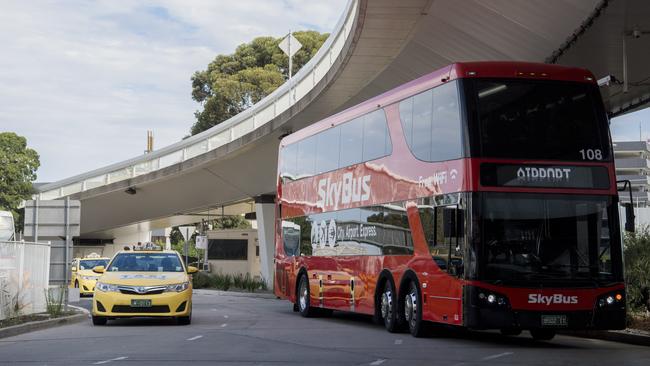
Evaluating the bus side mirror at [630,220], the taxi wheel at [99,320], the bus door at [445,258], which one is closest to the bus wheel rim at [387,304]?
the bus door at [445,258]

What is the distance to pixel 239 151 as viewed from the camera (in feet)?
143

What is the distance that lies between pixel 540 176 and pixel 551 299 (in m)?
1.84

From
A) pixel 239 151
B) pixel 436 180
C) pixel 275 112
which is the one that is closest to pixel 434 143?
pixel 436 180

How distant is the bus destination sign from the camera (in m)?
16.0

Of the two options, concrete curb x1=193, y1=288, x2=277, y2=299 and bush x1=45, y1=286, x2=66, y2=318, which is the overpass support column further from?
bush x1=45, y1=286, x2=66, y2=318

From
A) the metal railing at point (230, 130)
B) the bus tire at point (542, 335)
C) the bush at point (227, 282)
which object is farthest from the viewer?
the bush at point (227, 282)

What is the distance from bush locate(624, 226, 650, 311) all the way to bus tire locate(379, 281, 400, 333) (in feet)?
14.3

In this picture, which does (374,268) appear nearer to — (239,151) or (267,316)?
(267,316)

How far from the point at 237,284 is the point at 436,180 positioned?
32.9 m

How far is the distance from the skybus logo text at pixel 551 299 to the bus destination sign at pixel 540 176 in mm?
1640

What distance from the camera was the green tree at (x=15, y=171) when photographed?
82438 mm

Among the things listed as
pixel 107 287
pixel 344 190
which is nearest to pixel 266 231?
pixel 344 190

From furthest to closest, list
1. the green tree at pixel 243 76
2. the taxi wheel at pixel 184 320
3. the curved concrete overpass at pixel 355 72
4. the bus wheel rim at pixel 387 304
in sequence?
the green tree at pixel 243 76, the curved concrete overpass at pixel 355 72, the taxi wheel at pixel 184 320, the bus wheel rim at pixel 387 304

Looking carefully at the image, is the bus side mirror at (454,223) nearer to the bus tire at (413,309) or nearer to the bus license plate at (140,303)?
the bus tire at (413,309)
